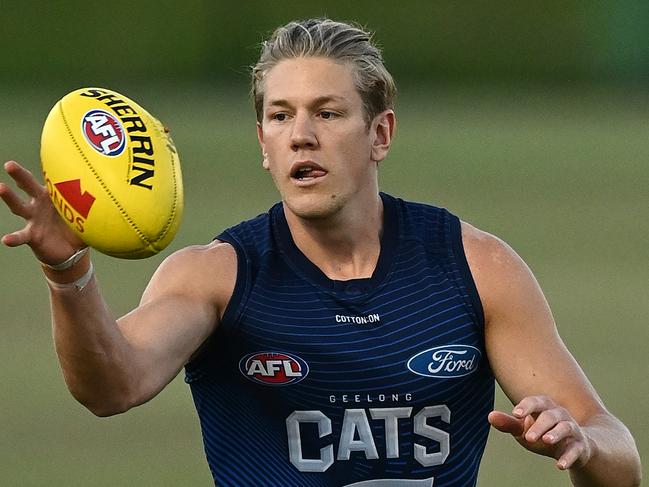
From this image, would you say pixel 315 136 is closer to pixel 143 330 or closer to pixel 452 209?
pixel 143 330

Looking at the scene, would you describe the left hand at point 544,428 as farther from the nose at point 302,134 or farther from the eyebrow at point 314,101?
the eyebrow at point 314,101

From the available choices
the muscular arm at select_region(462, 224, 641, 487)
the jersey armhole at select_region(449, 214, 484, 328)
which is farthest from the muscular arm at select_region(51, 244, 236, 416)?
the muscular arm at select_region(462, 224, 641, 487)

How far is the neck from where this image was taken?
585 centimetres

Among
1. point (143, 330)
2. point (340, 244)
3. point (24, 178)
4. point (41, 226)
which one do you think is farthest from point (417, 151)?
point (24, 178)

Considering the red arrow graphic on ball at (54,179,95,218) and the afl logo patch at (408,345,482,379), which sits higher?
the red arrow graphic on ball at (54,179,95,218)

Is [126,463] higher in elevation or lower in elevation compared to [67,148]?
lower

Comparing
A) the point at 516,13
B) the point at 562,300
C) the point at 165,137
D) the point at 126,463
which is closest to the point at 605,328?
the point at 562,300

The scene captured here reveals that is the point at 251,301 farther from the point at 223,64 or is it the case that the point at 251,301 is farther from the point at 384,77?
the point at 223,64

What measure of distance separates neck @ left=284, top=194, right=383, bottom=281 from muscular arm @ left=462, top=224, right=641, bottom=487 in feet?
1.31

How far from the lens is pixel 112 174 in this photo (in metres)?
4.94

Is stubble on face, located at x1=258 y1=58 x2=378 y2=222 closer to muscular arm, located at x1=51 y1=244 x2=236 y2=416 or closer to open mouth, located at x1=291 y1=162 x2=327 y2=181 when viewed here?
open mouth, located at x1=291 y1=162 x2=327 y2=181

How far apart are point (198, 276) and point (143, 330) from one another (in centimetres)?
41

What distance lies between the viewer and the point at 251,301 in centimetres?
570

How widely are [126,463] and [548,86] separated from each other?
1962 centimetres
